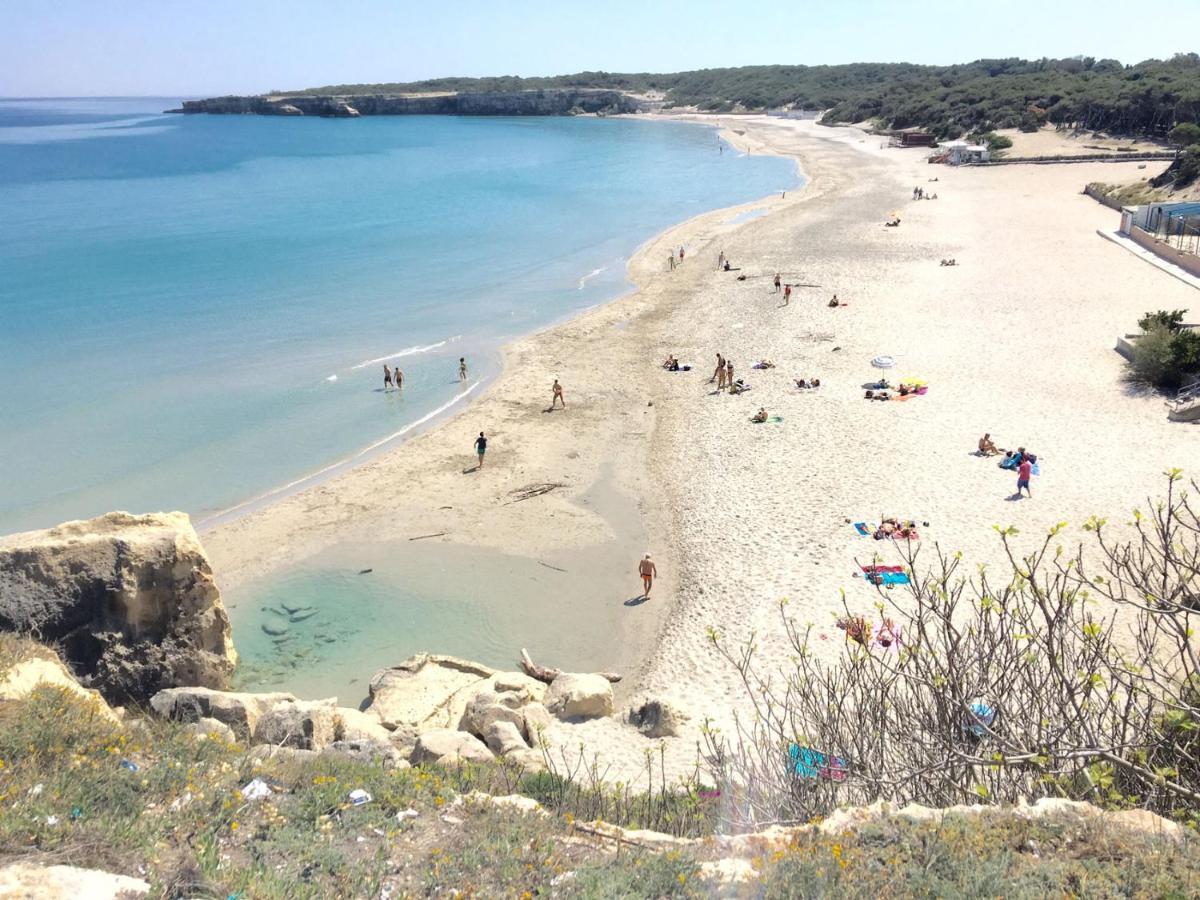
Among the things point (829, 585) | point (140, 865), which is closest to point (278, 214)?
point (829, 585)

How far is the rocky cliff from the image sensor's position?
16800 cm

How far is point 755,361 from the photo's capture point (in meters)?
26.4

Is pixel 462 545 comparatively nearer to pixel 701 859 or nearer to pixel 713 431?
pixel 713 431

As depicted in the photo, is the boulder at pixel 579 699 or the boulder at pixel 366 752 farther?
the boulder at pixel 579 699

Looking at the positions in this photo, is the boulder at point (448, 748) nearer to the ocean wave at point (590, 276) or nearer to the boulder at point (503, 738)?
the boulder at point (503, 738)

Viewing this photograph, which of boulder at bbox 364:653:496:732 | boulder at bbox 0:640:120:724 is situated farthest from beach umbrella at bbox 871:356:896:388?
boulder at bbox 0:640:120:724

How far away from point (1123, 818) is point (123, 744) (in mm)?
7748

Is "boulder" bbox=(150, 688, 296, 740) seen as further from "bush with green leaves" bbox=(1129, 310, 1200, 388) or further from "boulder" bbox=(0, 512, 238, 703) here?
"bush with green leaves" bbox=(1129, 310, 1200, 388)


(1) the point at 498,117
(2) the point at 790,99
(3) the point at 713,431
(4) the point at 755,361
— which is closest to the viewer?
(3) the point at 713,431

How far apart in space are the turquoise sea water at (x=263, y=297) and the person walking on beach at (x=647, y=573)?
9.92 meters

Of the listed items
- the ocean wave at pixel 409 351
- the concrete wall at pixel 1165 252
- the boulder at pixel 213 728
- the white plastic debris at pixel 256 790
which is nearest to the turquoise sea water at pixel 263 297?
the ocean wave at pixel 409 351

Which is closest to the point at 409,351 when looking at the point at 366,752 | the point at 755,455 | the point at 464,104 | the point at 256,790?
the point at 755,455

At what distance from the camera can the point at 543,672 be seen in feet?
41.9

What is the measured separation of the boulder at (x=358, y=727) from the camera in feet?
33.6
